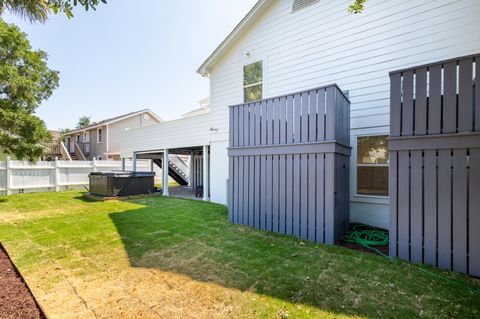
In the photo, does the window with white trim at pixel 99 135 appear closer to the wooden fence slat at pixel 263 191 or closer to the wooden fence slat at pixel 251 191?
the wooden fence slat at pixel 251 191

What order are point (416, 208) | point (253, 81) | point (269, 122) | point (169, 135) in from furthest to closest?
point (169, 135), point (253, 81), point (269, 122), point (416, 208)

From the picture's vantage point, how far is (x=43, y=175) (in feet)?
44.0

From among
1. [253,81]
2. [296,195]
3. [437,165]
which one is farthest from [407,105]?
[253,81]

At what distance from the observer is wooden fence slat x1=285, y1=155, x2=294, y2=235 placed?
5.44 m

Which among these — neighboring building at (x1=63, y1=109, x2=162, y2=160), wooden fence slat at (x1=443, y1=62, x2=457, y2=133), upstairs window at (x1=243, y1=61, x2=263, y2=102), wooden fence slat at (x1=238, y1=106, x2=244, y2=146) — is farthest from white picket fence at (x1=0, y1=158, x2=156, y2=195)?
wooden fence slat at (x1=443, y1=62, x2=457, y2=133)

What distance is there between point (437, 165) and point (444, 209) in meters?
0.69

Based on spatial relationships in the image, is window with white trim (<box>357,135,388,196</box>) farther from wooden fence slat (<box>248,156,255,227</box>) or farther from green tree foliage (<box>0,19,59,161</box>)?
green tree foliage (<box>0,19,59,161</box>)

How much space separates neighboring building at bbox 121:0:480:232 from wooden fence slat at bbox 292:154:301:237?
2019mm

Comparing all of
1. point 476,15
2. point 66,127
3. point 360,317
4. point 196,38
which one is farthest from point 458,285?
point 66,127

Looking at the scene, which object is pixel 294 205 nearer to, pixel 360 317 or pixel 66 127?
pixel 360 317

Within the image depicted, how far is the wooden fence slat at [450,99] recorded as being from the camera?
377 cm

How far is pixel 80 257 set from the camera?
4.23 m

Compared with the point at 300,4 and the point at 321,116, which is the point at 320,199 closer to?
the point at 321,116

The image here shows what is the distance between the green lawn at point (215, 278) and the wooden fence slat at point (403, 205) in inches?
14.3
